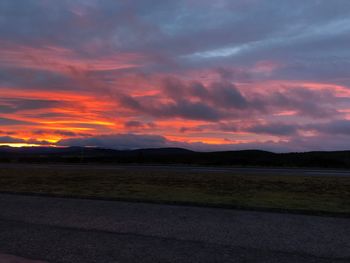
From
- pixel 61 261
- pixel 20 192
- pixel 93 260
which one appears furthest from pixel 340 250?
pixel 20 192

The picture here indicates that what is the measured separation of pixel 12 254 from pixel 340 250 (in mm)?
6054

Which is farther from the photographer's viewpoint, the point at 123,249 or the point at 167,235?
the point at 167,235

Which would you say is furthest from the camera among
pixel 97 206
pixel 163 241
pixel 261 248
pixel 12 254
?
pixel 97 206

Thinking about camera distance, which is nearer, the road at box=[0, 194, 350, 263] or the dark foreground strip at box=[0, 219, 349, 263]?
the dark foreground strip at box=[0, 219, 349, 263]

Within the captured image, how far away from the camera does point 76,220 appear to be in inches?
400

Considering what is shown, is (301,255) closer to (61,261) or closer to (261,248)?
(261,248)

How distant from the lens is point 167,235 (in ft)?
27.7

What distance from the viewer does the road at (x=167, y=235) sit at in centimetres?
686

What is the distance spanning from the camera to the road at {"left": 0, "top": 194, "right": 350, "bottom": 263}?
6.86 meters

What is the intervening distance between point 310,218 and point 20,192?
475 inches

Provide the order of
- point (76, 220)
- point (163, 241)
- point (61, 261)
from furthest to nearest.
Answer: point (76, 220) < point (163, 241) < point (61, 261)

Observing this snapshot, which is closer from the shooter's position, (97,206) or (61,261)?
(61,261)

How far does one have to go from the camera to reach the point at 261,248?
290 inches

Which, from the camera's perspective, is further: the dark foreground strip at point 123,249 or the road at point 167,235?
the road at point 167,235
